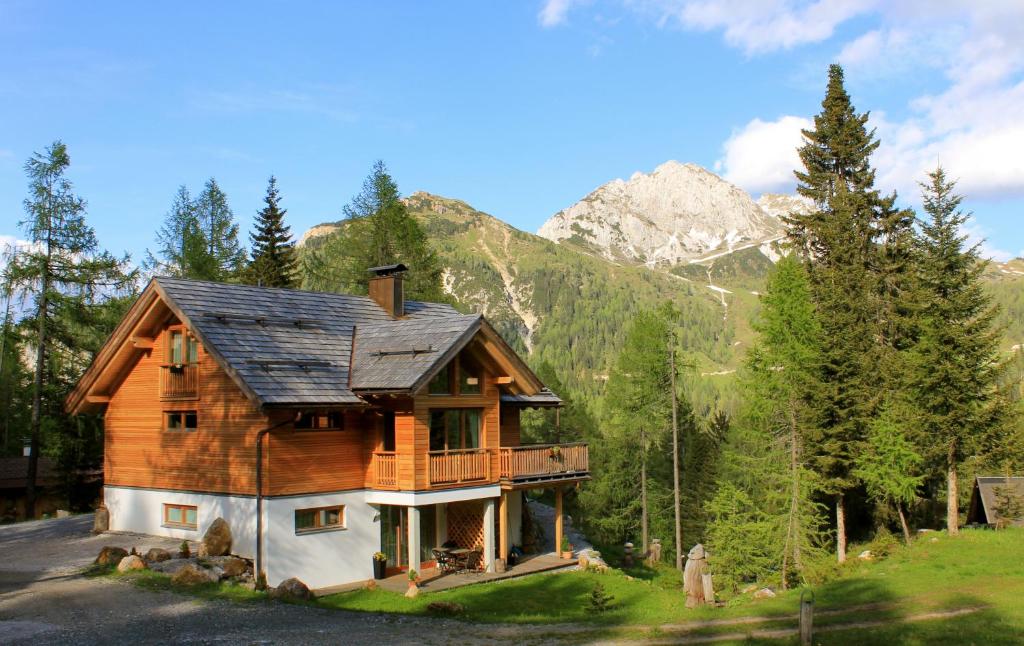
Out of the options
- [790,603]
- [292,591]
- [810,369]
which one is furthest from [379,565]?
[810,369]

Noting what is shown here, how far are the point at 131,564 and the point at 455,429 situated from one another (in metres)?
8.93

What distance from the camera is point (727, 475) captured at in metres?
51.4

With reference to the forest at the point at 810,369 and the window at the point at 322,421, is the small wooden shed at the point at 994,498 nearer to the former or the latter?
the forest at the point at 810,369

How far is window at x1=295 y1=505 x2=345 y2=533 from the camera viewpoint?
71.5ft

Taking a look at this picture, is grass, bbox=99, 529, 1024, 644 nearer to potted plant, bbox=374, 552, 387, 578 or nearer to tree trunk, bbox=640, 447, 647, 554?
potted plant, bbox=374, 552, 387, 578

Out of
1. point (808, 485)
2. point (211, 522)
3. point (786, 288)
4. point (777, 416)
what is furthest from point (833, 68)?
point (211, 522)

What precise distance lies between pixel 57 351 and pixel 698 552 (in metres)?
29.6

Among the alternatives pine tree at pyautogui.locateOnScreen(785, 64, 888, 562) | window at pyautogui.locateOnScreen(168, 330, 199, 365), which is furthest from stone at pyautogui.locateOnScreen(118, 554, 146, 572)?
pine tree at pyautogui.locateOnScreen(785, 64, 888, 562)

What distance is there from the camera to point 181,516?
23625mm

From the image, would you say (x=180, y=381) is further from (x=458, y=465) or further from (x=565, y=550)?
(x=565, y=550)

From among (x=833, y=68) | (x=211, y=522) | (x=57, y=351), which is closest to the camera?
(x=211, y=522)

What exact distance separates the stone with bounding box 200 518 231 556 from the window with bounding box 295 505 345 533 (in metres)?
1.73

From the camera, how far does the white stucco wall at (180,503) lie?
835 inches

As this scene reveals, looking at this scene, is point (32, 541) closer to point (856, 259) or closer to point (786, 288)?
point (786, 288)
